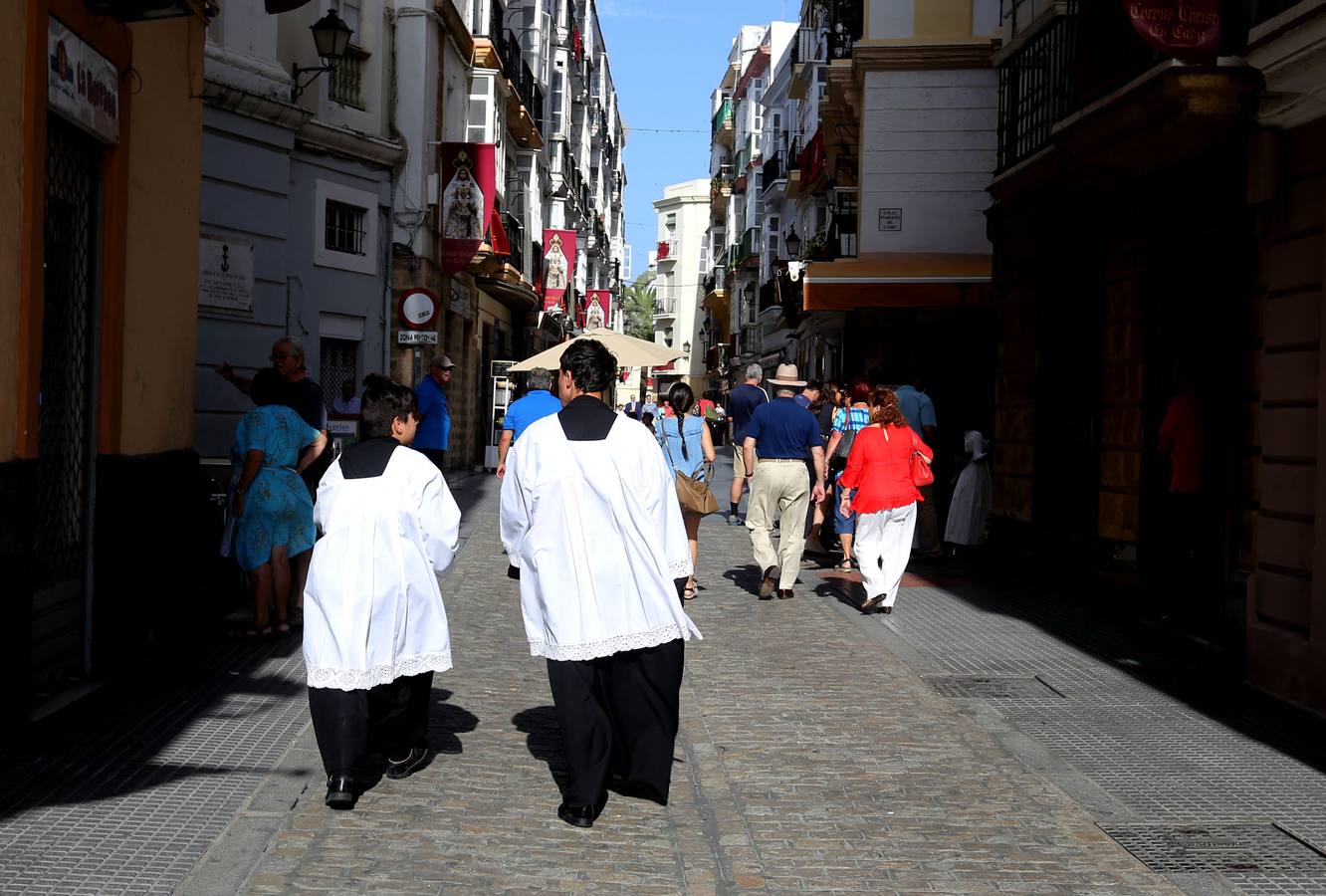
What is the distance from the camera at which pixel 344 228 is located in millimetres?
24141

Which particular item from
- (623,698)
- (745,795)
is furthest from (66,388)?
(745,795)

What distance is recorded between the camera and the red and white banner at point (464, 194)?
87.6ft

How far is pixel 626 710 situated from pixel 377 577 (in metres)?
1.10

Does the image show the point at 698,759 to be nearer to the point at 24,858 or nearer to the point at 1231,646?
the point at 24,858

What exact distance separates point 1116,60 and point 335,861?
33.4ft

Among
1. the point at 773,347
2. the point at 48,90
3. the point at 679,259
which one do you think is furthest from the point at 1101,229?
the point at 679,259

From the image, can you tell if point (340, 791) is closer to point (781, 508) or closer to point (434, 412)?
point (781, 508)

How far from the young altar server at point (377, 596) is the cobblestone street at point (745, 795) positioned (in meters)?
0.26

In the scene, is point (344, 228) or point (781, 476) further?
point (344, 228)

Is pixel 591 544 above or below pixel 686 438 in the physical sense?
below

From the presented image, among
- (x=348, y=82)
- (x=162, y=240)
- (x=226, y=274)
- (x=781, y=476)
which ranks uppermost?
(x=348, y=82)

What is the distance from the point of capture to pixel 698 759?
22.1ft

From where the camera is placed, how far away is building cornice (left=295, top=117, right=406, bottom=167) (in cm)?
2225

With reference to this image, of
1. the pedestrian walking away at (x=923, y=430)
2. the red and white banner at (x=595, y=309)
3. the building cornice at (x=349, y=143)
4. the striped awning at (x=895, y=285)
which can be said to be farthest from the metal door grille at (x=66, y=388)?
the red and white banner at (x=595, y=309)
